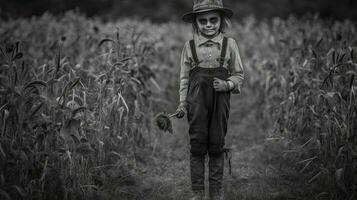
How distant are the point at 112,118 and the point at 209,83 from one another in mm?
1280

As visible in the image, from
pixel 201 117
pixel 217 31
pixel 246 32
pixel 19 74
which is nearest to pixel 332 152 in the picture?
pixel 201 117

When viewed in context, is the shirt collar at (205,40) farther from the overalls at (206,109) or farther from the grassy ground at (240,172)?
the grassy ground at (240,172)

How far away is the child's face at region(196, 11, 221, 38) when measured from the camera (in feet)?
12.0

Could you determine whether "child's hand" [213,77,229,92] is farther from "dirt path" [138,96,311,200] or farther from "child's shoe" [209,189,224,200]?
"dirt path" [138,96,311,200]

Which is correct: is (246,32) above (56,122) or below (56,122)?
above

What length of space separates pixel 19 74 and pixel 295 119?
305cm

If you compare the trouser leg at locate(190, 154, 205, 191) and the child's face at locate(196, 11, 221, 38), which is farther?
the trouser leg at locate(190, 154, 205, 191)

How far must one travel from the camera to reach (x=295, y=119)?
15.9 feet

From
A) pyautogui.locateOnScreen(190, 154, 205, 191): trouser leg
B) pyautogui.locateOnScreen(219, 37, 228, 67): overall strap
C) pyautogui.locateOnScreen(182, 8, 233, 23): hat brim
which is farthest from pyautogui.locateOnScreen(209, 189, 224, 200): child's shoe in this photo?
pyautogui.locateOnScreen(182, 8, 233, 23): hat brim

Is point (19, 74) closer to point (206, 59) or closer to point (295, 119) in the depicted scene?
point (206, 59)

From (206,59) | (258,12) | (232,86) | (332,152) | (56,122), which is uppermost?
(258,12)

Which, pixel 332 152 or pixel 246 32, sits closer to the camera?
pixel 332 152

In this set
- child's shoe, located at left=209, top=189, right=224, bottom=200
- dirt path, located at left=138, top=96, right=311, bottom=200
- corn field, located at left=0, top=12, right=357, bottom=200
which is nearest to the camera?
corn field, located at left=0, top=12, right=357, bottom=200

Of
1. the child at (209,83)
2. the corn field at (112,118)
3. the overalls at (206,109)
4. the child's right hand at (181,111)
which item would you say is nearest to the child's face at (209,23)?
the child at (209,83)
